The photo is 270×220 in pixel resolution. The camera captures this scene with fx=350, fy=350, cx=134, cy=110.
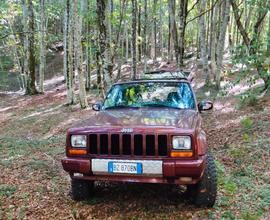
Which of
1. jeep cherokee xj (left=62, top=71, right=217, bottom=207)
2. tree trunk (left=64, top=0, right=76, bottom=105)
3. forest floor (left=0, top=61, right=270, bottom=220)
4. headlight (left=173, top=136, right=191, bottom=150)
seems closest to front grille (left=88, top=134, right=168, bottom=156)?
jeep cherokee xj (left=62, top=71, right=217, bottom=207)

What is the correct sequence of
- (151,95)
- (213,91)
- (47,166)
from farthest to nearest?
(213,91) < (47,166) < (151,95)

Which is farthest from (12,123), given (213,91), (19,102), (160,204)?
(160,204)

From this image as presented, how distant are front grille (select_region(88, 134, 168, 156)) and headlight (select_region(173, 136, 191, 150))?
110mm

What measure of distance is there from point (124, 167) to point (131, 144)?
30 centimetres

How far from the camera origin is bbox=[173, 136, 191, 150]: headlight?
14.0ft

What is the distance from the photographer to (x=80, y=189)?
5.00 meters

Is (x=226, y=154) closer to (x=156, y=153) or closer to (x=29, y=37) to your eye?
(x=156, y=153)

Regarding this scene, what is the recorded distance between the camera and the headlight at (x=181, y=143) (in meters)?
4.25

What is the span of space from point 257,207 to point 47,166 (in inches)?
157

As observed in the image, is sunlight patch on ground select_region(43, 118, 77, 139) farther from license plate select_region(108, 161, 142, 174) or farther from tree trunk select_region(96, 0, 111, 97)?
license plate select_region(108, 161, 142, 174)

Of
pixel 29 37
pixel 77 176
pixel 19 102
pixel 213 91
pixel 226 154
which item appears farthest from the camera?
pixel 29 37

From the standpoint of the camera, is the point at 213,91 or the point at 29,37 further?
the point at 29,37

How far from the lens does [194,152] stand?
4.25 meters

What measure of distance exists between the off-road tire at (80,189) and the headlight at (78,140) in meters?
0.66
